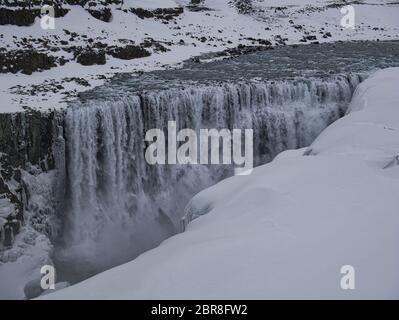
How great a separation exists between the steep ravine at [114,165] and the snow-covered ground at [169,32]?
183 cm

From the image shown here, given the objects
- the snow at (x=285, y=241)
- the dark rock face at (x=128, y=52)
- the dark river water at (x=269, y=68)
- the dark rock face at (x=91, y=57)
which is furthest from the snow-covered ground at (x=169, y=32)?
the snow at (x=285, y=241)

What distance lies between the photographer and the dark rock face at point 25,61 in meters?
22.4

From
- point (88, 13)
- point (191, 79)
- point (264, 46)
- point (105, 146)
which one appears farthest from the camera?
point (264, 46)

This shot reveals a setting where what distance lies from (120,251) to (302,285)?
11.7m

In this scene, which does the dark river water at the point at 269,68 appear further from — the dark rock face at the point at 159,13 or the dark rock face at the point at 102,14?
the dark rock face at the point at 102,14

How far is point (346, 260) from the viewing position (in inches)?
291

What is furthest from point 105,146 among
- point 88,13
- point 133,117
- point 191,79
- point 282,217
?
point 88,13

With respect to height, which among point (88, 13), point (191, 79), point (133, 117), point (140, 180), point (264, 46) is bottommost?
point (140, 180)

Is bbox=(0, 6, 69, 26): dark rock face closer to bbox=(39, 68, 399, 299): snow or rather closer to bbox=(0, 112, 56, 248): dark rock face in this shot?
bbox=(0, 112, 56, 248): dark rock face

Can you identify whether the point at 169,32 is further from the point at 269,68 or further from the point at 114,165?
the point at 114,165

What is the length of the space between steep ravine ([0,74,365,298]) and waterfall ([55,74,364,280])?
4cm

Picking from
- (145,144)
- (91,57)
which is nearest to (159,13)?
(91,57)

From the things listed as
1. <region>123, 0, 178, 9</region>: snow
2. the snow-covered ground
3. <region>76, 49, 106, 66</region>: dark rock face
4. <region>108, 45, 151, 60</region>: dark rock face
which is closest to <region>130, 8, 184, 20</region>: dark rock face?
the snow-covered ground
